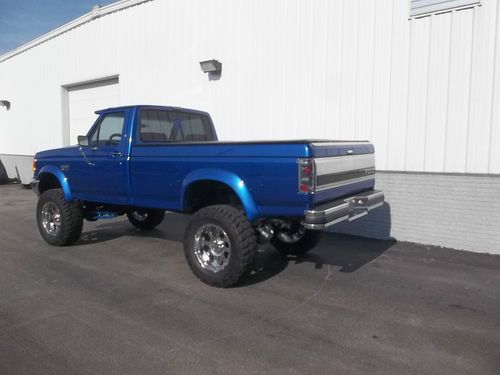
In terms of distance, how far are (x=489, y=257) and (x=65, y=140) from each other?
13.4m

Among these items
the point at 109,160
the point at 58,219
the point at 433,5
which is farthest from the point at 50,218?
the point at 433,5

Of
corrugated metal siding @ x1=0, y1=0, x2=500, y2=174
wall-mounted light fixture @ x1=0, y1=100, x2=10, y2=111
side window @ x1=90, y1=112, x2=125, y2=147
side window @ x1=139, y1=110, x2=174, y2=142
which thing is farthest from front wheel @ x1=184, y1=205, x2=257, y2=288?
wall-mounted light fixture @ x1=0, y1=100, x2=10, y2=111

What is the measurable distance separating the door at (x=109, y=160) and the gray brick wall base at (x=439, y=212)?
4.09m

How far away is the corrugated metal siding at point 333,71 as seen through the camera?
6.61m

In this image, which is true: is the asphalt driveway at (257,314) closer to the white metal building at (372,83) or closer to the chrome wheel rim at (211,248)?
the chrome wheel rim at (211,248)

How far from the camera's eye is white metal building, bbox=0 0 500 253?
A: 6.56m

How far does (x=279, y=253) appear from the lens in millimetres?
6586

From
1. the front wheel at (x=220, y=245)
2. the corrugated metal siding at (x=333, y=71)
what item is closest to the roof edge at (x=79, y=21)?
the corrugated metal siding at (x=333, y=71)

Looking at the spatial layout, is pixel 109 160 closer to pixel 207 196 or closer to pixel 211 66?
pixel 207 196

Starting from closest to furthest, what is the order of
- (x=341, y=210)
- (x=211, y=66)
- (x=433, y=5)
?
(x=341, y=210)
(x=433, y=5)
(x=211, y=66)

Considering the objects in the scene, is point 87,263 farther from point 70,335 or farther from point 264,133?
point 264,133

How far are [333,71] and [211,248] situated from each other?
4402 mm

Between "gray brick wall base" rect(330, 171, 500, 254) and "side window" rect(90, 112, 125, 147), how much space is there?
4.20 meters

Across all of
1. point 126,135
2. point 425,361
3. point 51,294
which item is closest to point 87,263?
A: point 51,294
